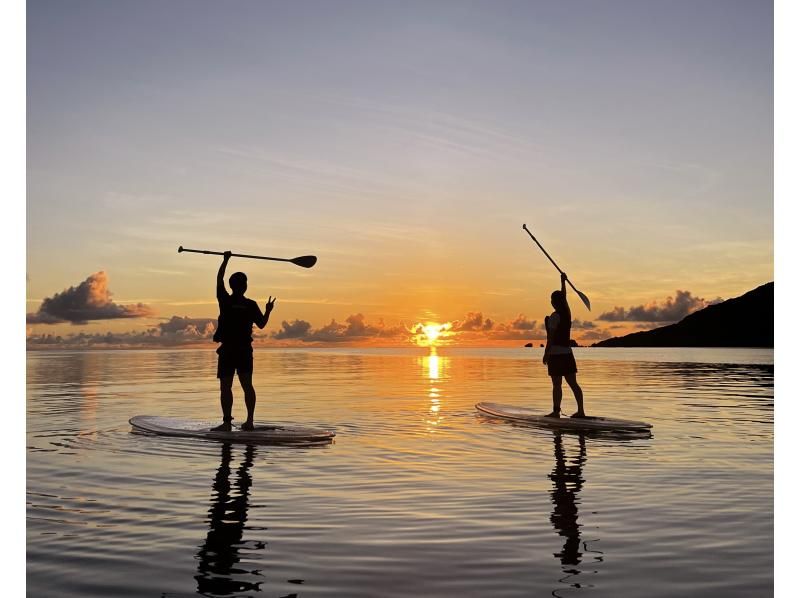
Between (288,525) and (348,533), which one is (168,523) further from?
(348,533)

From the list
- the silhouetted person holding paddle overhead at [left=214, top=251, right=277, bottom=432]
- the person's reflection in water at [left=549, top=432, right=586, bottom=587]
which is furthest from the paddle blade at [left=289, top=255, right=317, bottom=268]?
the person's reflection in water at [left=549, top=432, right=586, bottom=587]

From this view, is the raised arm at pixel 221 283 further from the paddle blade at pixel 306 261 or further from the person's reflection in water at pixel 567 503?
the person's reflection in water at pixel 567 503

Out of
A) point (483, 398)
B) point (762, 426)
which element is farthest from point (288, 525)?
point (483, 398)

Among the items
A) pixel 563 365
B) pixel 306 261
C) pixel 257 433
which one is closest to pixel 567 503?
pixel 257 433

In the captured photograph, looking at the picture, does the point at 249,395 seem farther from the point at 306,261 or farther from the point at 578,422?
the point at 578,422

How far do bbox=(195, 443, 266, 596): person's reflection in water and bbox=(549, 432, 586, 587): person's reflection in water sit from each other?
2.56 m

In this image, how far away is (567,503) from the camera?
8.56 metres

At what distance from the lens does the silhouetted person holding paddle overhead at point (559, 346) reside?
52.7ft

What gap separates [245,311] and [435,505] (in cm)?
626

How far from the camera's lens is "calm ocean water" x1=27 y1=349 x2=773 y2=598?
5875mm

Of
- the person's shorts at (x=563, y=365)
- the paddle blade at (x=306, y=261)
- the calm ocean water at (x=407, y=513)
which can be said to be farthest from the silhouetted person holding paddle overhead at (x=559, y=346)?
the paddle blade at (x=306, y=261)

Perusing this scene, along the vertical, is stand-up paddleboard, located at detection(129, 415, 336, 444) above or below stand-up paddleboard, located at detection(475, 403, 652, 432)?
above

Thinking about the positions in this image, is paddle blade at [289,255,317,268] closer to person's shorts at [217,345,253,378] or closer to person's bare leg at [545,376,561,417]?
person's shorts at [217,345,253,378]
